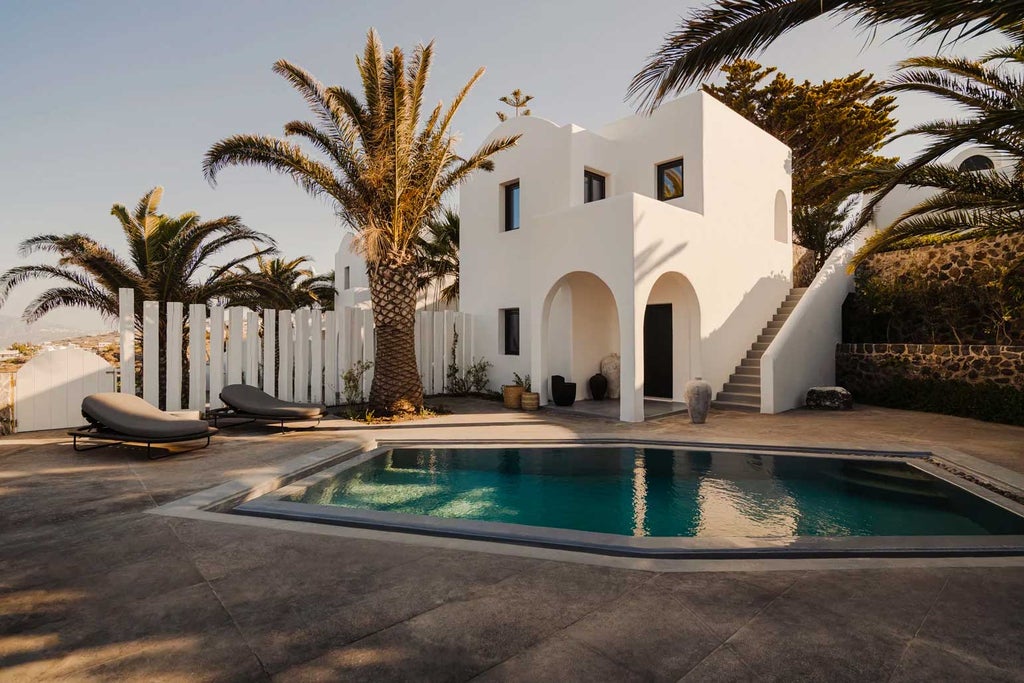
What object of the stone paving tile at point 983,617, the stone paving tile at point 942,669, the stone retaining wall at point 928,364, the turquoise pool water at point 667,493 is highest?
the stone retaining wall at point 928,364

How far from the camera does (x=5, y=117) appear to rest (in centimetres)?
1345

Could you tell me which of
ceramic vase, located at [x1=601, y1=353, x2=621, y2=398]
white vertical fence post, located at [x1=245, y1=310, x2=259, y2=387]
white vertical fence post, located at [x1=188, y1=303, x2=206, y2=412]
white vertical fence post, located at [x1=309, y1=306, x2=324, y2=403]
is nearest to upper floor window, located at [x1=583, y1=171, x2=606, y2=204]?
ceramic vase, located at [x1=601, y1=353, x2=621, y2=398]

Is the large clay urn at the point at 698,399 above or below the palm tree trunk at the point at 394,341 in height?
below

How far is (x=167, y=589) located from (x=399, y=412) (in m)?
7.76

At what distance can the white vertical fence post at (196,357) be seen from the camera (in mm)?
10867

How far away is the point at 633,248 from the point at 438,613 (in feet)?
28.9

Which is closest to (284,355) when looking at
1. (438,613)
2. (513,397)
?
(513,397)

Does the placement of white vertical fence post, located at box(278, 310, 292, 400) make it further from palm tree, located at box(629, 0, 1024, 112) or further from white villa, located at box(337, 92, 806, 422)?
palm tree, located at box(629, 0, 1024, 112)

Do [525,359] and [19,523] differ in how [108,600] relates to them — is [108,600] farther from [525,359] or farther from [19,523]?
[525,359]

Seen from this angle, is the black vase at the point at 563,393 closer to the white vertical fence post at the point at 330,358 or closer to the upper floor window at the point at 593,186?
the upper floor window at the point at 593,186

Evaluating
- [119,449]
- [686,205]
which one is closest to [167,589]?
[119,449]

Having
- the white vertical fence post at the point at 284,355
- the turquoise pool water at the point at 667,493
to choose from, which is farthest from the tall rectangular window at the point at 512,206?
the turquoise pool water at the point at 667,493

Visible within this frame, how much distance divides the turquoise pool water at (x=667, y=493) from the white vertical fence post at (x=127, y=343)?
5.63m

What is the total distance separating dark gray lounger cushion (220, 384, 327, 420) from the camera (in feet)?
31.8
